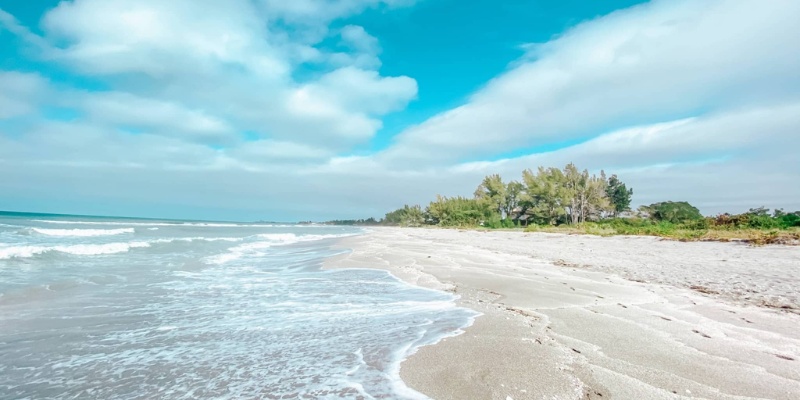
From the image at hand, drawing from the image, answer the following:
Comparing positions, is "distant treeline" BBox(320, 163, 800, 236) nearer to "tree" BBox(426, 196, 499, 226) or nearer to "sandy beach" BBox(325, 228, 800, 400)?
"tree" BBox(426, 196, 499, 226)

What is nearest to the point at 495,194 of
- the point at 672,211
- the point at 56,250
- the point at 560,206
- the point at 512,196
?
the point at 512,196

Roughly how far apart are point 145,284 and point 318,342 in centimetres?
568

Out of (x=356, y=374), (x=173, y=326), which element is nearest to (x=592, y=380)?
(x=356, y=374)

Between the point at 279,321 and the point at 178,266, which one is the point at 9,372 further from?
the point at 178,266

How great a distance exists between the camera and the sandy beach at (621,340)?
2.50m

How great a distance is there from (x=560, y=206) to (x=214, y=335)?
2082 inches

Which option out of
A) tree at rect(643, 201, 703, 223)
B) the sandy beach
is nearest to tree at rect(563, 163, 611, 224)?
tree at rect(643, 201, 703, 223)

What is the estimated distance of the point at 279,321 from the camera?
4.53 m

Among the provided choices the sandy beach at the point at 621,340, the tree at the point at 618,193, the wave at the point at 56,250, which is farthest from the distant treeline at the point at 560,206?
the wave at the point at 56,250

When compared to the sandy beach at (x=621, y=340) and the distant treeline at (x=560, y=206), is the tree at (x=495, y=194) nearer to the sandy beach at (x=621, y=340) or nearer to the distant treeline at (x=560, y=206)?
the distant treeline at (x=560, y=206)

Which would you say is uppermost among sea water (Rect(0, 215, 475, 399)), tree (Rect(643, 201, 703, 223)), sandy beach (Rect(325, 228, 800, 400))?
tree (Rect(643, 201, 703, 223))

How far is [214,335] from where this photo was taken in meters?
4.00

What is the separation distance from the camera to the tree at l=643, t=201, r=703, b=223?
37.1 metres

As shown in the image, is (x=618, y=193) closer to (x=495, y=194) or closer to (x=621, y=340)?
(x=495, y=194)
